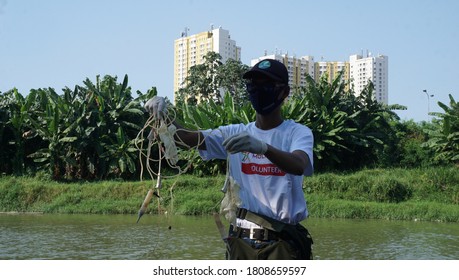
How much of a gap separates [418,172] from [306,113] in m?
3.63

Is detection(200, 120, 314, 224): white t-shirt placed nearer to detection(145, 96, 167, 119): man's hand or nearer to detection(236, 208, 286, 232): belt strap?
detection(236, 208, 286, 232): belt strap

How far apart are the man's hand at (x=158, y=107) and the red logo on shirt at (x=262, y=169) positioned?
0.41m

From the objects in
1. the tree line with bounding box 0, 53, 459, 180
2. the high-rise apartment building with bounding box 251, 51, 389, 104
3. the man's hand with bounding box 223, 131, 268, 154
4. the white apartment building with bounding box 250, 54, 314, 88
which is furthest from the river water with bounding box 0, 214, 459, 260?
the high-rise apartment building with bounding box 251, 51, 389, 104

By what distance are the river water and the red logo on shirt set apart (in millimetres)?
5108

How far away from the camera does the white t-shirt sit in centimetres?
231

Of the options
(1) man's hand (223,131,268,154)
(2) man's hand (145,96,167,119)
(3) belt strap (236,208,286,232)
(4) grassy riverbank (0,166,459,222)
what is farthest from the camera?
(4) grassy riverbank (0,166,459,222)

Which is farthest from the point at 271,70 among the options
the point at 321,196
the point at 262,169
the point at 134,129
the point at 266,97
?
the point at 134,129

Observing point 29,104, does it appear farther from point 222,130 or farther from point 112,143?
point 222,130

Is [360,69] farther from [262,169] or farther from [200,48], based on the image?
[262,169]

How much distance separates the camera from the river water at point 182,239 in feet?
28.5

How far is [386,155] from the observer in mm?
19797

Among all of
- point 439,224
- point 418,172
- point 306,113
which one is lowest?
point 439,224

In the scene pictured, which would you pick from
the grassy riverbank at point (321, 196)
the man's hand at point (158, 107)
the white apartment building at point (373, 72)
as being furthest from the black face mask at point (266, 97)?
the white apartment building at point (373, 72)

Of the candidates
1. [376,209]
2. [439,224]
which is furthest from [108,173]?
[439,224]
